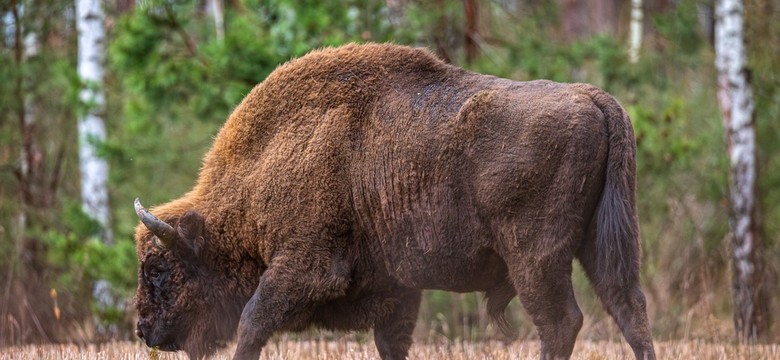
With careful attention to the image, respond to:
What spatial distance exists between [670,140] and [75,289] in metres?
6.63

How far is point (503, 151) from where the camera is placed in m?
5.48

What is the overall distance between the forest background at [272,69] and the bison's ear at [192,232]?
106 inches

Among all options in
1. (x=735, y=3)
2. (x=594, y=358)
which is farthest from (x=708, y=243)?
(x=594, y=358)

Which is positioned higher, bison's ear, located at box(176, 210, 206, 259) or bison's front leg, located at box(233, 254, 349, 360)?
bison's ear, located at box(176, 210, 206, 259)

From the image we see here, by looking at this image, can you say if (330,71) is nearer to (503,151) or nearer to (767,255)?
(503,151)

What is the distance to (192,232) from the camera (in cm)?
649

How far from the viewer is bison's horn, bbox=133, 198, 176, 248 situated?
20.7 ft

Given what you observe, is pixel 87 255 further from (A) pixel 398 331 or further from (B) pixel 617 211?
(B) pixel 617 211

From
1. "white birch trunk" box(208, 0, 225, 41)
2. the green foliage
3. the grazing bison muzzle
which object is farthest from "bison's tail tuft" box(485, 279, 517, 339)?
the green foliage

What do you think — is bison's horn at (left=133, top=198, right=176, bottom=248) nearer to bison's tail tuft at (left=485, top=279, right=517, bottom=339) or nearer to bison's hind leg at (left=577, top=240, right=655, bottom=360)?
bison's tail tuft at (left=485, top=279, right=517, bottom=339)

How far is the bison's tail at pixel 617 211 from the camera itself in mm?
5336

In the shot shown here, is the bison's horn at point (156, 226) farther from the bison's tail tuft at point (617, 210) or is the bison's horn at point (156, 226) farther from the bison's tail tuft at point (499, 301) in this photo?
the bison's tail tuft at point (617, 210)

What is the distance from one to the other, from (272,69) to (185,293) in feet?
13.2

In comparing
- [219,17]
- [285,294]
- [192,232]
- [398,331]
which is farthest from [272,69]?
[219,17]
